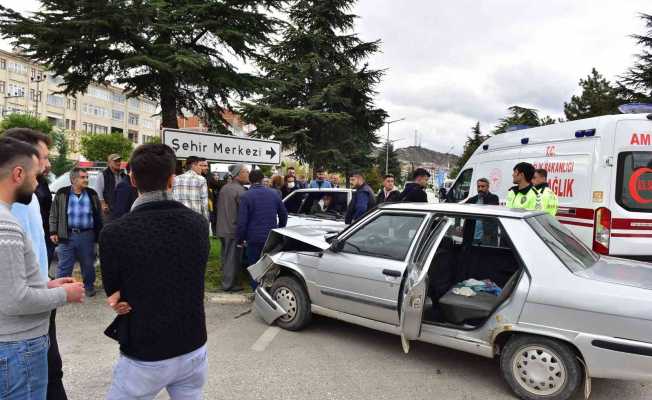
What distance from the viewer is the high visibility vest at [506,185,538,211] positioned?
5656 mm

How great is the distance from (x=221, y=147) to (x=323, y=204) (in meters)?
2.30

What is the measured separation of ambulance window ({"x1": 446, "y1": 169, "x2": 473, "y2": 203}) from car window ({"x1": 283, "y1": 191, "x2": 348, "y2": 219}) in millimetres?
2617

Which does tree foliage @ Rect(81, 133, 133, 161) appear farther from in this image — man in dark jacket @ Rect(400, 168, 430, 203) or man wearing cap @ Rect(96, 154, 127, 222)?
man in dark jacket @ Rect(400, 168, 430, 203)

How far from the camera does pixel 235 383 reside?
3.61 meters

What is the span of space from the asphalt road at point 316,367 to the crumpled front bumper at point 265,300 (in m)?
0.16

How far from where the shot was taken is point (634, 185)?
5820mm

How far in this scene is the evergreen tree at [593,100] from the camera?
2597 cm

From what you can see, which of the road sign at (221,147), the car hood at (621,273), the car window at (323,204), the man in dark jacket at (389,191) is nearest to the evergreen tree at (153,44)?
the road sign at (221,147)

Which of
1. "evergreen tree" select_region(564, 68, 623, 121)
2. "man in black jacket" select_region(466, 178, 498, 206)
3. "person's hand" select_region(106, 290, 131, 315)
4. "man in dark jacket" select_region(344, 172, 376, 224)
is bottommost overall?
"person's hand" select_region(106, 290, 131, 315)

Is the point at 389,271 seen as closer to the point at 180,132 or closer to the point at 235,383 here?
the point at 235,383

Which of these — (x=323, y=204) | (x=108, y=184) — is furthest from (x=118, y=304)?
(x=323, y=204)

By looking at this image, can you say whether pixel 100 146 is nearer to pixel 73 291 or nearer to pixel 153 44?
pixel 153 44

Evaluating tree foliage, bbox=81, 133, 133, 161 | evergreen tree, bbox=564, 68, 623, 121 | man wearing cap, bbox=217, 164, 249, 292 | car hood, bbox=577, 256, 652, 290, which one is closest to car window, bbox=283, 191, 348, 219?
man wearing cap, bbox=217, 164, 249, 292

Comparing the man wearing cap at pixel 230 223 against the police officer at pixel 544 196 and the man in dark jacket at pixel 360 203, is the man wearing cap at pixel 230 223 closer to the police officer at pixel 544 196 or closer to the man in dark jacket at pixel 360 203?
the man in dark jacket at pixel 360 203
